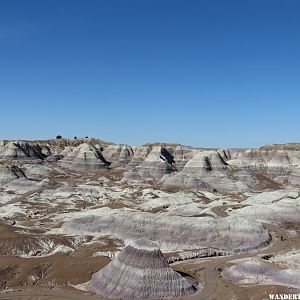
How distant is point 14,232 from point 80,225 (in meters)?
14.3

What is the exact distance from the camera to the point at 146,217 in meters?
90.6

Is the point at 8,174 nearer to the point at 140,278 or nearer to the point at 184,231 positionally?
the point at 184,231

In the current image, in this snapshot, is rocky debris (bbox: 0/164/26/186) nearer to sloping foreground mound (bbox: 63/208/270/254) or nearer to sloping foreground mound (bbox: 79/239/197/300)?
sloping foreground mound (bbox: 63/208/270/254)

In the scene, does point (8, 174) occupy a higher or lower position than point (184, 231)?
higher

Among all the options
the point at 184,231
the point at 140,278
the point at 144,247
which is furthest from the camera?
the point at 184,231

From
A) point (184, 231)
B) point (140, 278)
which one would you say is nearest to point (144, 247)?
point (140, 278)

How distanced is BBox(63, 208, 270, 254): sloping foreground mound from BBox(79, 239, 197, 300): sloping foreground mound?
74.8 feet

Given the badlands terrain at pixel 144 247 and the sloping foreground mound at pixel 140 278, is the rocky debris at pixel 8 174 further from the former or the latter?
the sloping foreground mound at pixel 140 278

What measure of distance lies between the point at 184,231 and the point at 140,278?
29.1 metres

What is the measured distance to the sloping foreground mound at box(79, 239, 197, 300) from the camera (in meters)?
56.4

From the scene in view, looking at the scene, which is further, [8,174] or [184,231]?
[8,174]

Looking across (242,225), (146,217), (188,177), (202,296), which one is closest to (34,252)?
(146,217)

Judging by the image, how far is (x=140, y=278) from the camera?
57094 mm

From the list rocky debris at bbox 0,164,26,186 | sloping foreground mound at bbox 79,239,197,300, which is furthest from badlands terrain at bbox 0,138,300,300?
rocky debris at bbox 0,164,26,186
